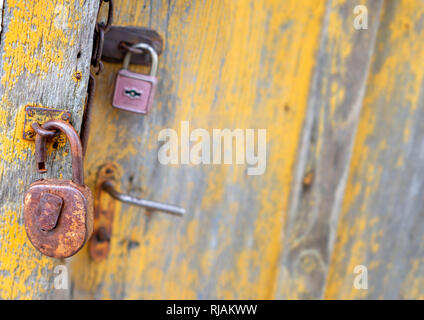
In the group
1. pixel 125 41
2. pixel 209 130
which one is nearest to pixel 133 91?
pixel 125 41

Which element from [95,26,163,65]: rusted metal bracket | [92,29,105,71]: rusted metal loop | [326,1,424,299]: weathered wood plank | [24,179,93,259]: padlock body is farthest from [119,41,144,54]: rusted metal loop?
[326,1,424,299]: weathered wood plank

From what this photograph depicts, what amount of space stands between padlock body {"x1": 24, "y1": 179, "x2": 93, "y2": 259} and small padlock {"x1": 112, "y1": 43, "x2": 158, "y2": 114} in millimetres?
243

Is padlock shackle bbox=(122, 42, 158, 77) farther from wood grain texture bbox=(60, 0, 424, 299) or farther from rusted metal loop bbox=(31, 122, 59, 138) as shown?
rusted metal loop bbox=(31, 122, 59, 138)

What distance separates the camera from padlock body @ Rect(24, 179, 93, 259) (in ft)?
1.68

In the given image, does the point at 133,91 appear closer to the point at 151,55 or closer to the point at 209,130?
the point at 151,55

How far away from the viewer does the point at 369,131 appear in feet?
3.02

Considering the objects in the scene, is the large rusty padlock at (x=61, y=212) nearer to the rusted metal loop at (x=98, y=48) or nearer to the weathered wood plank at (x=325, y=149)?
the rusted metal loop at (x=98, y=48)

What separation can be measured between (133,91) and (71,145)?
0.23 metres

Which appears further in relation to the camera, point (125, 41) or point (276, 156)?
point (276, 156)

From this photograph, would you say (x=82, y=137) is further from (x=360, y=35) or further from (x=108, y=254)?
(x=360, y=35)

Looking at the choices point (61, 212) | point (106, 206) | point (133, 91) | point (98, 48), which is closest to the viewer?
point (61, 212)

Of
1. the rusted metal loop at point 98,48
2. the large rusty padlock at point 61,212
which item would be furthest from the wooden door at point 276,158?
the large rusty padlock at point 61,212

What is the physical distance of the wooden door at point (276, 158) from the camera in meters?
0.82

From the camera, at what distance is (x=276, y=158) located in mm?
910
